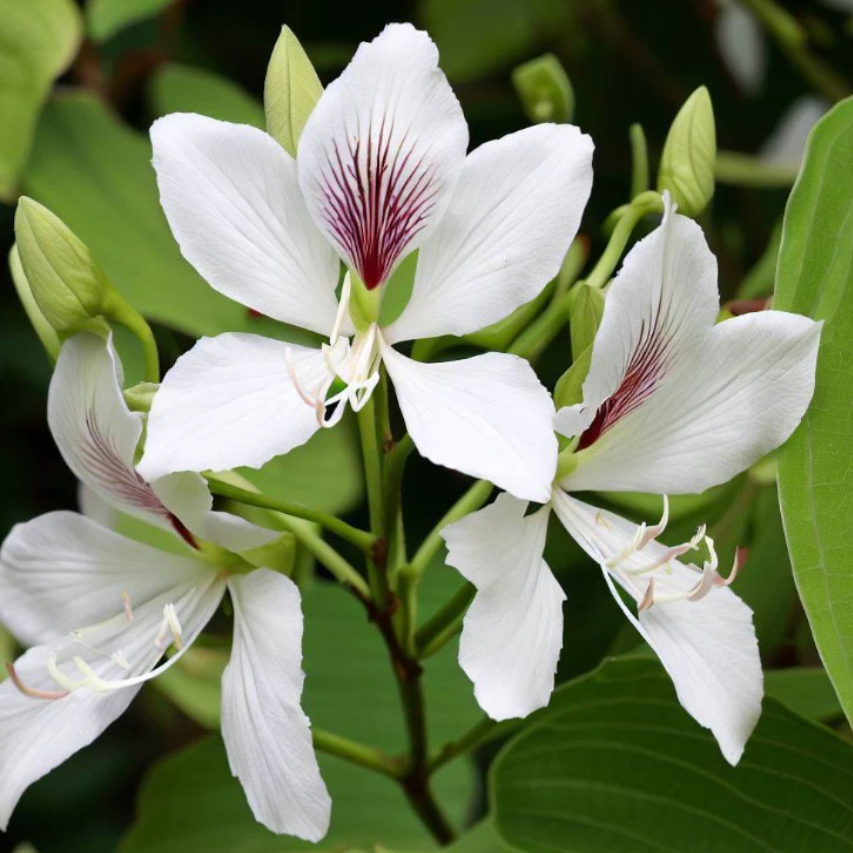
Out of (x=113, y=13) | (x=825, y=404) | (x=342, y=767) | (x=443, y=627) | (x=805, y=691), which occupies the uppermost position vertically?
(x=113, y=13)

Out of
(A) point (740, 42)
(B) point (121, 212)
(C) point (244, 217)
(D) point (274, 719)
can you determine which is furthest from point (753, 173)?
(D) point (274, 719)

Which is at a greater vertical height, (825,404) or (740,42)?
(825,404)

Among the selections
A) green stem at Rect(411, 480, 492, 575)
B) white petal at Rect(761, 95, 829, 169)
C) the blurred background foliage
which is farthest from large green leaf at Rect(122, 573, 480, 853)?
white petal at Rect(761, 95, 829, 169)

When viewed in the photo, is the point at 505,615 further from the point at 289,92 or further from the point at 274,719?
the point at 289,92

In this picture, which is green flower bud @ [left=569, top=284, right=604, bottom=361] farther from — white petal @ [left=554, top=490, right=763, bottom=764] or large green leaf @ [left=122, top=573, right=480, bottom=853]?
large green leaf @ [left=122, top=573, right=480, bottom=853]

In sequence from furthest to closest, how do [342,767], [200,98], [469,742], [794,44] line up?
[794,44], [200,98], [342,767], [469,742]

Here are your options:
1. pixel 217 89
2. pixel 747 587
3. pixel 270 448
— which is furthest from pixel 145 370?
pixel 217 89

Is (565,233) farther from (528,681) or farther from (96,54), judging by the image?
(96,54)
